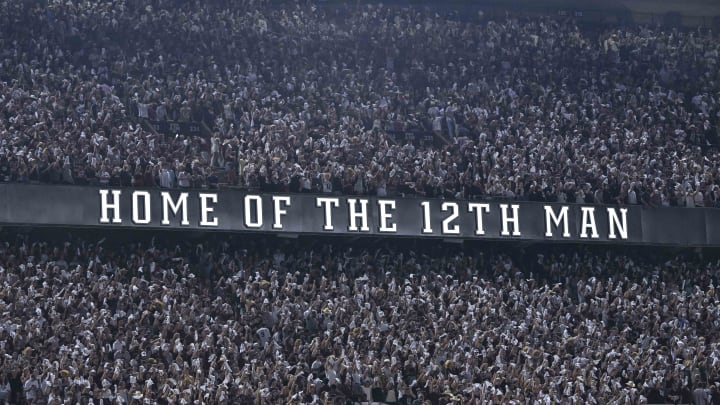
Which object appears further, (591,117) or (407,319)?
(591,117)

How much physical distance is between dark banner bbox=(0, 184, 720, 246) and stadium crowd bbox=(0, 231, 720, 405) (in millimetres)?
740

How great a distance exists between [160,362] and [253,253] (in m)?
8.52

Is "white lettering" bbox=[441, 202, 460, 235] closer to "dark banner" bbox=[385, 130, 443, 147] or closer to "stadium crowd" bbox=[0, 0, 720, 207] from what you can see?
"stadium crowd" bbox=[0, 0, 720, 207]

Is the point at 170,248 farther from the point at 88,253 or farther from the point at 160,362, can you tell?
the point at 160,362

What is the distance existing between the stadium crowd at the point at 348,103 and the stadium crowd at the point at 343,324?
7.79ft

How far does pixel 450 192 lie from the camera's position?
53625 mm

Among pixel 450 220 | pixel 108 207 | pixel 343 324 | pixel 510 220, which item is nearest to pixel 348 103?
pixel 450 220

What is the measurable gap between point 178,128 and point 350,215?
6781 mm

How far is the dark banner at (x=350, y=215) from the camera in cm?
4941

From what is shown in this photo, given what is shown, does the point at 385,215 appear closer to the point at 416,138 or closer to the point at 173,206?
the point at 416,138

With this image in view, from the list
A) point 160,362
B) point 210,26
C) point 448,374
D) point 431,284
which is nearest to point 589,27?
point 210,26

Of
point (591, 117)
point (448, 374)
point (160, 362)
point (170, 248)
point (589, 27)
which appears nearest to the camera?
point (160, 362)

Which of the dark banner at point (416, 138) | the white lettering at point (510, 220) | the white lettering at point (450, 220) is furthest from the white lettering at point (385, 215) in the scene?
the dark banner at point (416, 138)

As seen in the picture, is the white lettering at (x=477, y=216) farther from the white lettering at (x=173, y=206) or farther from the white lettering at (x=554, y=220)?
the white lettering at (x=173, y=206)
